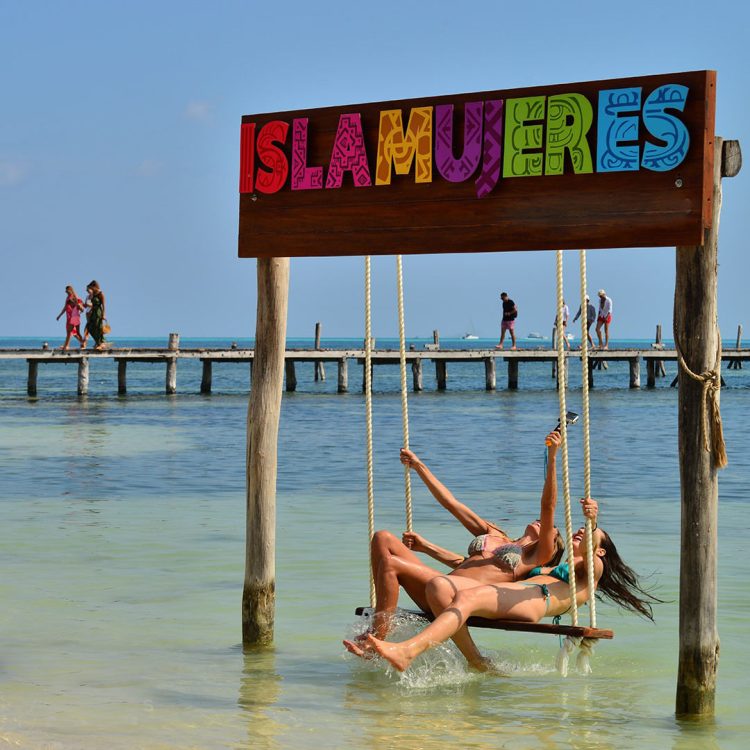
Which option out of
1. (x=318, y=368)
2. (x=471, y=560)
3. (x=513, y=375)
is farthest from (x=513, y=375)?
(x=471, y=560)

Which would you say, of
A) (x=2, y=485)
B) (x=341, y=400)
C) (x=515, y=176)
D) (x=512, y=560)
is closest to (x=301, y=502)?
(x=2, y=485)

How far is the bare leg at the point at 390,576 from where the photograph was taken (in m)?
5.99

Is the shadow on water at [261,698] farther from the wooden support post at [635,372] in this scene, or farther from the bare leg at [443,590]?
the wooden support post at [635,372]

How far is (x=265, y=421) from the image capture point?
6.46m

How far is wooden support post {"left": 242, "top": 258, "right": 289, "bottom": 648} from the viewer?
6395 mm

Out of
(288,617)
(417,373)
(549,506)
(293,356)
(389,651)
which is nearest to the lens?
(389,651)

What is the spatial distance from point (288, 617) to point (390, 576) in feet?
6.95

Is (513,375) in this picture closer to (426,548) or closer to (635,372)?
(635,372)

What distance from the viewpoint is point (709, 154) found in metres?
5.01

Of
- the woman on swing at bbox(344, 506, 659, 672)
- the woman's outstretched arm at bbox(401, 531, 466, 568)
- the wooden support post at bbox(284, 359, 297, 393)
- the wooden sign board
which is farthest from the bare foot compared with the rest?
the wooden support post at bbox(284, 359, 297, 393)

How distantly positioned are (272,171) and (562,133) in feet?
5.13

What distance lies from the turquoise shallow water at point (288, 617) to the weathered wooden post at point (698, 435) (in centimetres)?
63

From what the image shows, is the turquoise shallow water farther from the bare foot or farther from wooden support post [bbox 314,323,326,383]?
wooden support post [bbox 314,323,326,383]

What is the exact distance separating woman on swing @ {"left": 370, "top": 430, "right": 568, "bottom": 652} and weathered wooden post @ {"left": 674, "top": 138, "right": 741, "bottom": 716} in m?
0.77
